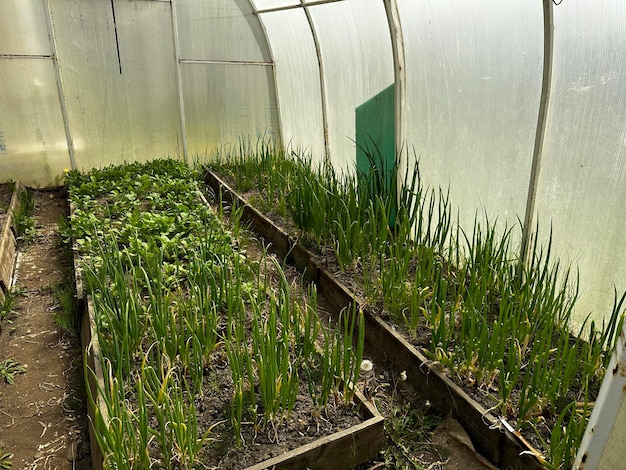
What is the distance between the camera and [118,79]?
4621 millimetres

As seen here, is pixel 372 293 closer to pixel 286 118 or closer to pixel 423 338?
pixel 423 338

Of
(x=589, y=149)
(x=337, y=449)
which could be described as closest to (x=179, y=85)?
(x=589, y=149)

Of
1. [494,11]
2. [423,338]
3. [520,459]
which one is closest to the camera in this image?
[520,459]

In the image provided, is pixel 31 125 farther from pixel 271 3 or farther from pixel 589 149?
pixel 589 149

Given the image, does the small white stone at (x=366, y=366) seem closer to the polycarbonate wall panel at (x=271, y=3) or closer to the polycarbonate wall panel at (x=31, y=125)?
the polycarbonate wall panel at (x=271, y=3)

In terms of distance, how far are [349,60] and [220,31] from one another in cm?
189

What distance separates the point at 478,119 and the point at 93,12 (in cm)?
386

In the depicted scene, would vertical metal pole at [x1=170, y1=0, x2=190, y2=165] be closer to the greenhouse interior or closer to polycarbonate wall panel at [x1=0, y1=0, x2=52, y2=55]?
the greenhouse interior

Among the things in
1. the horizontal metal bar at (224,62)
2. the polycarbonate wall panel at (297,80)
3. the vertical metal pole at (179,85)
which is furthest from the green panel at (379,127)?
the vertical metal pole at (179,85)

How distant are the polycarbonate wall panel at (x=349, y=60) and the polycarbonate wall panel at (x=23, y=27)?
8.24ft

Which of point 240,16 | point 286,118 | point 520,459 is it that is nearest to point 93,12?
point 240,16

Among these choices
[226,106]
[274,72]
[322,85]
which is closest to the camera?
[322,85]

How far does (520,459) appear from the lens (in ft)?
5.07

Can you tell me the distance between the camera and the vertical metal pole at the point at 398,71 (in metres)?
2.96
